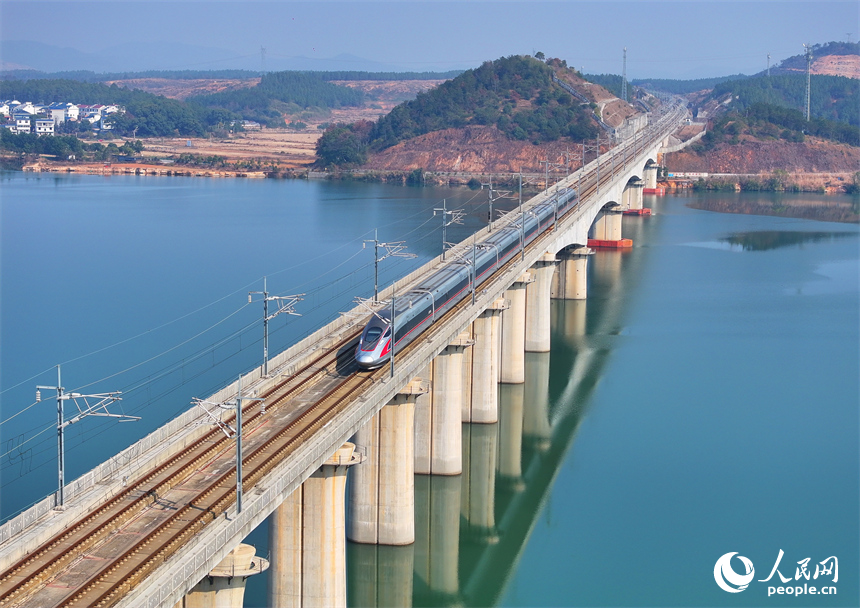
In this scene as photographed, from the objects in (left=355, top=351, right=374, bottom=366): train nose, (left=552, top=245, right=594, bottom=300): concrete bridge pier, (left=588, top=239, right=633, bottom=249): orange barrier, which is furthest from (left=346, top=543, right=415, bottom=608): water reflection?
(left=588, top=239, right=633, bottom=249): orange barrier

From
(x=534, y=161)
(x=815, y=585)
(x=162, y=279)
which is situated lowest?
(x=815, y=585)

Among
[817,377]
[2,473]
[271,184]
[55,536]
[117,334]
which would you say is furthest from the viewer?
[271,184]

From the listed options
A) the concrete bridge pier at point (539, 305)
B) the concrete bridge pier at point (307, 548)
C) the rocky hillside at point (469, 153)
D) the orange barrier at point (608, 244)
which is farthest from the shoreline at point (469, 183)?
the concrete bridge pier at point (307, 548)

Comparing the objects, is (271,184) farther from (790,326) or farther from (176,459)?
(176,459)

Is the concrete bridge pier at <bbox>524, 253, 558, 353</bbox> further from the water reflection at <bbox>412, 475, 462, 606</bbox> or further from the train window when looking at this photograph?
the train window

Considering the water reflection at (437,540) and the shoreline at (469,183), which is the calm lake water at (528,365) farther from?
the shoreline at (469,183)

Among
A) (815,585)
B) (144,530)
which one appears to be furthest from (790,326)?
(144,530)
